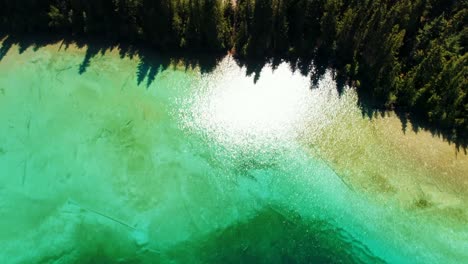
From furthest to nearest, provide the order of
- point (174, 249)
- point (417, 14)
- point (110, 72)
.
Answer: point (110, 72) < point (417, 14) < point (174, 249)

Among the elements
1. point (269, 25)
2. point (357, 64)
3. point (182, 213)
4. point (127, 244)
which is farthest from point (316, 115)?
point (127, 244)

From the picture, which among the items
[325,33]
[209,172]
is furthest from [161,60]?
[325,33]

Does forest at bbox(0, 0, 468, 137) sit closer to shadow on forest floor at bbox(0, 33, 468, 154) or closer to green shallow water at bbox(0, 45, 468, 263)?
shadow on forest floor at bbox(0, 33, 468, 154)

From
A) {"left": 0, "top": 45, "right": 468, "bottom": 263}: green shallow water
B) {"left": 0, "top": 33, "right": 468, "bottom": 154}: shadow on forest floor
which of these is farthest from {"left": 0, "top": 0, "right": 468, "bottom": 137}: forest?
{"left": 0, "top": 45, "right": 468, "bottom": 263}: green shallow water

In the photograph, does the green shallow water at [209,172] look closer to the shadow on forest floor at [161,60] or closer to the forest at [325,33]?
the shadow on forest floor at [161,60]

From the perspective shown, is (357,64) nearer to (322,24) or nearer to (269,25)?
(322,24)
